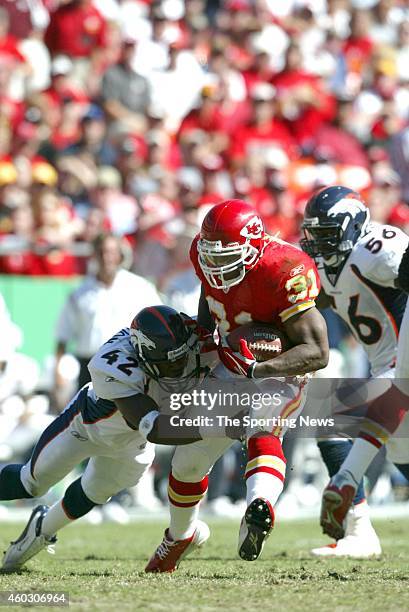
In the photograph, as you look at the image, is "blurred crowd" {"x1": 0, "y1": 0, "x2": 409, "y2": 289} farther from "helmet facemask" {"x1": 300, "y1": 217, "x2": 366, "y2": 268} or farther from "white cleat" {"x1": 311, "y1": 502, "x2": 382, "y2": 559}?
"white cleat" {"x1": 311, "y1": 502, "x2": 382, "y2": 559}

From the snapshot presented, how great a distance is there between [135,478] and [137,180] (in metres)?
5.65

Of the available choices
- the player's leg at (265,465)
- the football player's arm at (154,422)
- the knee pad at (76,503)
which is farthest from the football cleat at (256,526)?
the knee pad at (76,503)

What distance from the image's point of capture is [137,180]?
11336 millimetres

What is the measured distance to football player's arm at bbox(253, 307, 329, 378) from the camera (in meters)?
5.37

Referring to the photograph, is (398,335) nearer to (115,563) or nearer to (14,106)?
(115,563)

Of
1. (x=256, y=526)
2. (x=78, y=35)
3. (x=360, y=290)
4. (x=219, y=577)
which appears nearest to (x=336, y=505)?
(x=219, y=577)

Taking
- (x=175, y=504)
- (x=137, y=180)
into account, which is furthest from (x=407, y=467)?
(x=137, y=180)

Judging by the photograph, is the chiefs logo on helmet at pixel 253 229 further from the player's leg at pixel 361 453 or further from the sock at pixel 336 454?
the sock at pixel 336 454

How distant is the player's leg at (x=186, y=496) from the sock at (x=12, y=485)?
0.75 m

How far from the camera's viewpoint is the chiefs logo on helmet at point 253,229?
5.58 metres

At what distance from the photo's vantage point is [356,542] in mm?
6723

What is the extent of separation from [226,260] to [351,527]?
206 centimetres

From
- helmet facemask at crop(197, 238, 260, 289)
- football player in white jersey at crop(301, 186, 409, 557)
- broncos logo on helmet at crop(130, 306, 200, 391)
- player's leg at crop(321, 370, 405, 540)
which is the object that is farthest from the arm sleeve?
broncos logo on helmet at crop(130, 306, 200, 391)

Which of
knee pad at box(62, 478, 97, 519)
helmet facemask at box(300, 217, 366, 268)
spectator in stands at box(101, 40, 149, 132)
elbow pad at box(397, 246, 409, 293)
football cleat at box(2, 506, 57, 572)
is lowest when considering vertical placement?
football cleat at box(2, 506, 57, 572)
